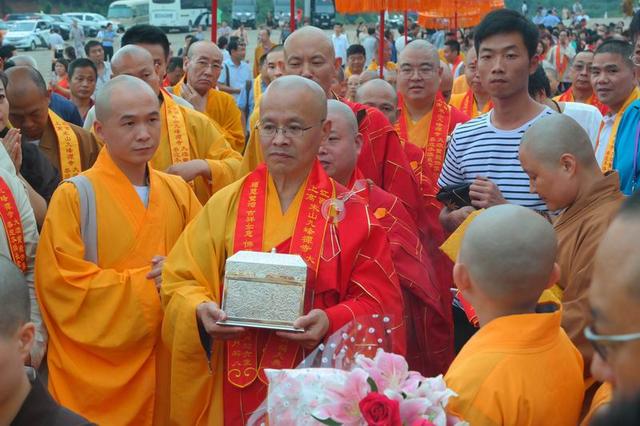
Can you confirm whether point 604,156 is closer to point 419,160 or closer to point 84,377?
point 419,160

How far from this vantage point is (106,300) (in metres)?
3.84

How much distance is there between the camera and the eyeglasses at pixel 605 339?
5.28 feet

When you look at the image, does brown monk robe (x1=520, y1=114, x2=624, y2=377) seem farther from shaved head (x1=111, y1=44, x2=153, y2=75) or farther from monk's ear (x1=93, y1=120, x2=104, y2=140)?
shaved head (x1=111, y1=44, x2=153, y2=75)

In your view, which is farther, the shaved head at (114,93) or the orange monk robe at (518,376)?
the shaved head at (114,93)

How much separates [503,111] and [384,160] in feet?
2.90

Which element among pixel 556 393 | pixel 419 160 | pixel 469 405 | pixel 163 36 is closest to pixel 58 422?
pixel 469 405

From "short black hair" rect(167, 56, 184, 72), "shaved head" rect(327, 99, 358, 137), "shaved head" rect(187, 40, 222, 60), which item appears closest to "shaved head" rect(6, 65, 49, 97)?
"shaved head" rect(327, 99, 358, 137)

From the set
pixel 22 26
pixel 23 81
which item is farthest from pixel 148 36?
pixel 22 26

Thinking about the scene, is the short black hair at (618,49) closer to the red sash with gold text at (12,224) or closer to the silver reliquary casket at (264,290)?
the silver reliquary casket at (264,290)

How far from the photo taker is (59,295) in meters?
3.85

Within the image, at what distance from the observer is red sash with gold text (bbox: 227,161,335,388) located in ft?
11.1

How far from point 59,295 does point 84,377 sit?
1.19 feet

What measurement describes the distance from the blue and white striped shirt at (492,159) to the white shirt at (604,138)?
1.94 metres

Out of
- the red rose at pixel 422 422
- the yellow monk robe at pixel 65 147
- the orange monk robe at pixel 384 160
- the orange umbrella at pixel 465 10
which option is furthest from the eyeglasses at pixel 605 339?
the orange umbrella at pixel 465 10
